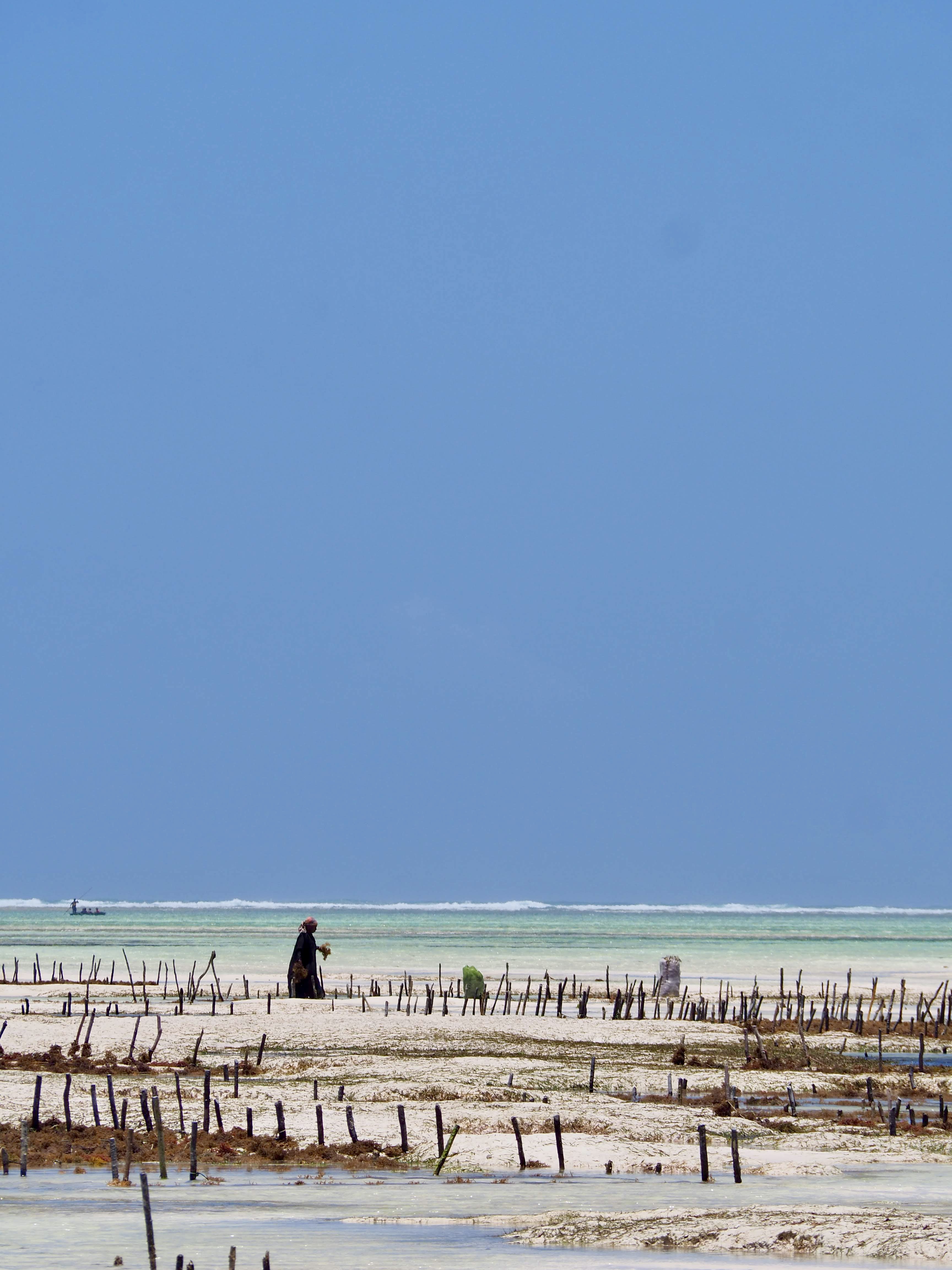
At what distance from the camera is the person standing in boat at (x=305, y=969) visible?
34656 mm

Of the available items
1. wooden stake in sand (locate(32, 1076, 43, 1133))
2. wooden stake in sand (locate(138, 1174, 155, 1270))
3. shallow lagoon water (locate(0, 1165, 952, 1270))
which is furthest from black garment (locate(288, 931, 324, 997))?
wooden stake in sand (locate(138, 1174, 155, 1270))

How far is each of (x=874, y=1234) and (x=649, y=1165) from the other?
4140 millimetres

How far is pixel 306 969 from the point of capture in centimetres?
3528

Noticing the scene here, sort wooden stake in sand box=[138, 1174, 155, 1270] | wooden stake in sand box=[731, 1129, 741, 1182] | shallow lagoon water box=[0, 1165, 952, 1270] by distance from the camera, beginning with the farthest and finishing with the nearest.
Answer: wooden stake in sand box=[731, 1129, 741, 1182]
shallow lagoon water box=[0, 1165, 952, 1270]
wooden stake in sand box=[138, 1174, 155, 1270]

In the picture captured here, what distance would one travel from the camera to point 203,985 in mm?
45469

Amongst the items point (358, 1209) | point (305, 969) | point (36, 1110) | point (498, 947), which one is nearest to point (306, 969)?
point (305, 969)

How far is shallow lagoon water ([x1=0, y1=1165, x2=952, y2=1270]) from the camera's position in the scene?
12.5m

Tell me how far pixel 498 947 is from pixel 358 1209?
6691 centimetres

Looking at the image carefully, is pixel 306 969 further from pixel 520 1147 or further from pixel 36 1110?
pixel 520 1147

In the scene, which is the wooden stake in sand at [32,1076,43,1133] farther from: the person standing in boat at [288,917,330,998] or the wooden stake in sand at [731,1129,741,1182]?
the person standing in boat at [288,917,330,998]

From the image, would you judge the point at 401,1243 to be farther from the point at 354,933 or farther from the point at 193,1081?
the point at 354,933

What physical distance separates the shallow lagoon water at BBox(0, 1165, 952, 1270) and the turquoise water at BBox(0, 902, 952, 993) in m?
31.8

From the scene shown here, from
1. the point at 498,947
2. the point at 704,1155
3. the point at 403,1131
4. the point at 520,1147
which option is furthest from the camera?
the point at 498,947

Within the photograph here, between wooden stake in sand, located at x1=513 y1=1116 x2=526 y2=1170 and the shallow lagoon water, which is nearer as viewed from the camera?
the shallow lagoon water
